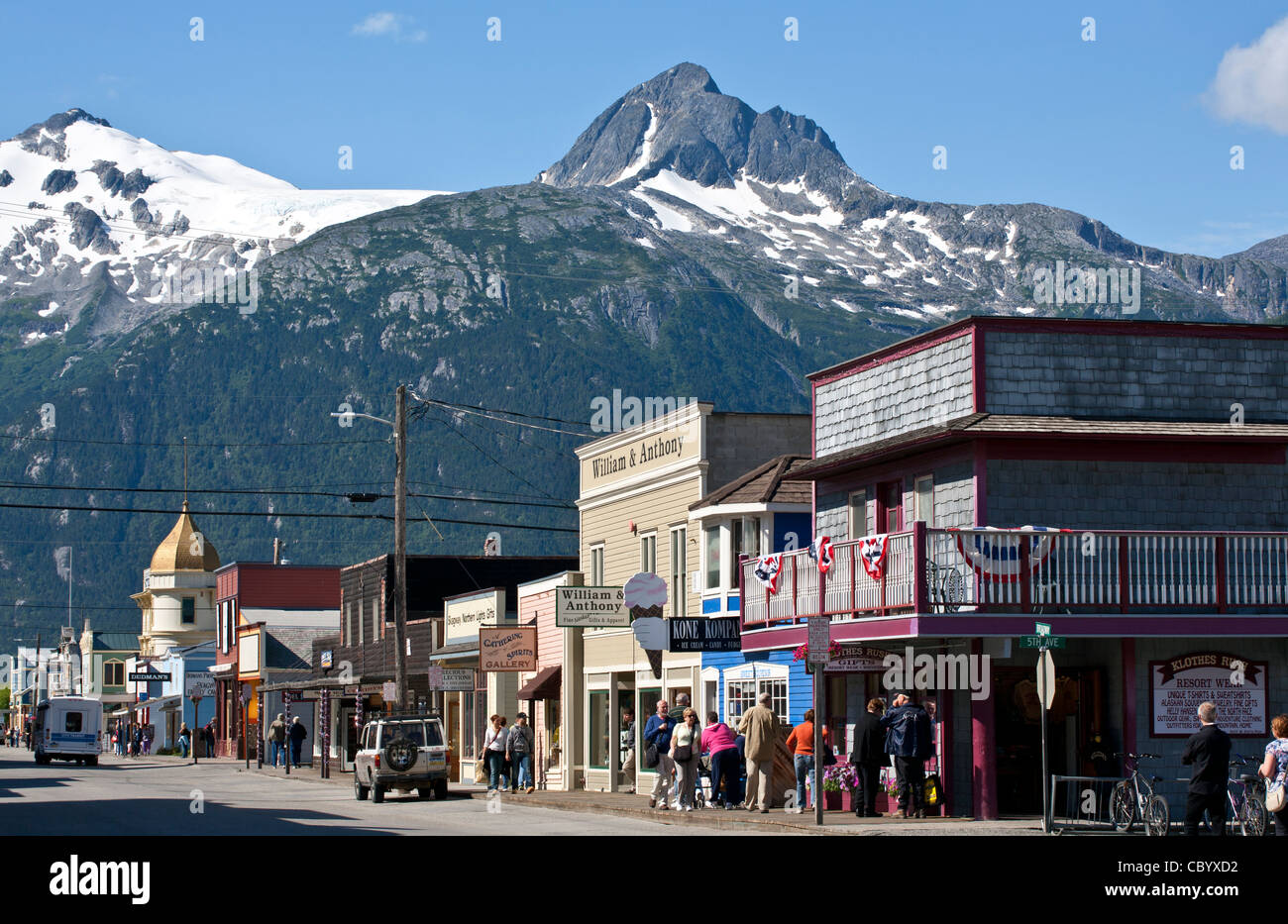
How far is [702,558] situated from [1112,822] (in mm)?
13428

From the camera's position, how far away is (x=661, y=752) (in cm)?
2881

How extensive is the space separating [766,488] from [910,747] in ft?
29.5

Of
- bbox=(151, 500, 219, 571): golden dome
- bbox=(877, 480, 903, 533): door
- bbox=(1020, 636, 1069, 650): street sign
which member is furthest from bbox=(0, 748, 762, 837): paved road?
bbox=(151, 500, 219, 571): golden dome

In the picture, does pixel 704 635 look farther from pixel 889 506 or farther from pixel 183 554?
pixel 183 554

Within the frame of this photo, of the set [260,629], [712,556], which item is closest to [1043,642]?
[712,556]

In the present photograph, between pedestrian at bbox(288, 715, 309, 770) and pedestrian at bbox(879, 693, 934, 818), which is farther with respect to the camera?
pedestrian at bbox(288, 715, 309, 770)

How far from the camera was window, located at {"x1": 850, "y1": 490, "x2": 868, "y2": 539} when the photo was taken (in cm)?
2936

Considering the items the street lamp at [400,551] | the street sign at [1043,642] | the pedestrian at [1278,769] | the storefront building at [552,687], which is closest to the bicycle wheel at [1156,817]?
the street sign at [1043,642]

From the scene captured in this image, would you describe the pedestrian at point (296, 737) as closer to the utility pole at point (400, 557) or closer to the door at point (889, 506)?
the utility pole at point (400, 557)

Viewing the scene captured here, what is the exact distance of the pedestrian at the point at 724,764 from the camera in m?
28.7

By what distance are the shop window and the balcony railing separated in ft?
51.1

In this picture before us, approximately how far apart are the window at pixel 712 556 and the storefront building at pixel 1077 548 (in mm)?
6196

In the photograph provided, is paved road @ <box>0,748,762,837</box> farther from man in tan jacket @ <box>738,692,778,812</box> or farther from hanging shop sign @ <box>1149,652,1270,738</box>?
hanging shop sign @ <box>1149,652,1270,738</box>
